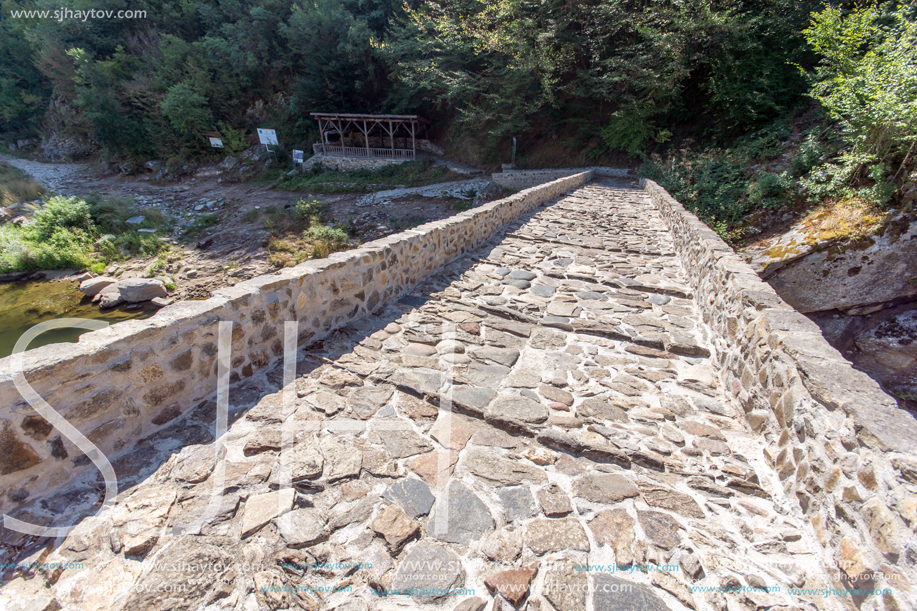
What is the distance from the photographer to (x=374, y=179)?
68.0ft

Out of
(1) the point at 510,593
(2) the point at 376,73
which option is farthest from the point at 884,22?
(2) the point at 376,73

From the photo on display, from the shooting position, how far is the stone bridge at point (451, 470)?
133 centimetres

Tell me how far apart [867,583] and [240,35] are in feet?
116

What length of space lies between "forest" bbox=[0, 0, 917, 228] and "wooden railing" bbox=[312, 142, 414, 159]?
95.8 inches

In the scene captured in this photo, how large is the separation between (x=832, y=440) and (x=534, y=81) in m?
20.3

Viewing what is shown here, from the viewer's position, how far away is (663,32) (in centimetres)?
1462

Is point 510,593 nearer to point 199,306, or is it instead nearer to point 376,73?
point 199,306

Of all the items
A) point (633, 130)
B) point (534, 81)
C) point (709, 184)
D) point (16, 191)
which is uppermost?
point (534, 81)

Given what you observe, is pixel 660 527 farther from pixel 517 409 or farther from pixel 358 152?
pixel 358 152

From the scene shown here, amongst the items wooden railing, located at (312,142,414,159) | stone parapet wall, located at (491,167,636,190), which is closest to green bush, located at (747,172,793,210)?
stone parapet wall, located at (491,167,636,190)

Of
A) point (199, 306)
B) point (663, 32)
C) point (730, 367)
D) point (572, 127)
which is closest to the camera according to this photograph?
point (199, 306)

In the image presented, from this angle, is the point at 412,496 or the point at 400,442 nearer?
the point at 412,496

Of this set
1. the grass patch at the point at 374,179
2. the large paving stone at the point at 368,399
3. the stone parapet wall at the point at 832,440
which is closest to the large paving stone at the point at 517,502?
the large paving stone at the point at 368,399

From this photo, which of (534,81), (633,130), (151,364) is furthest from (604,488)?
(534,81)
